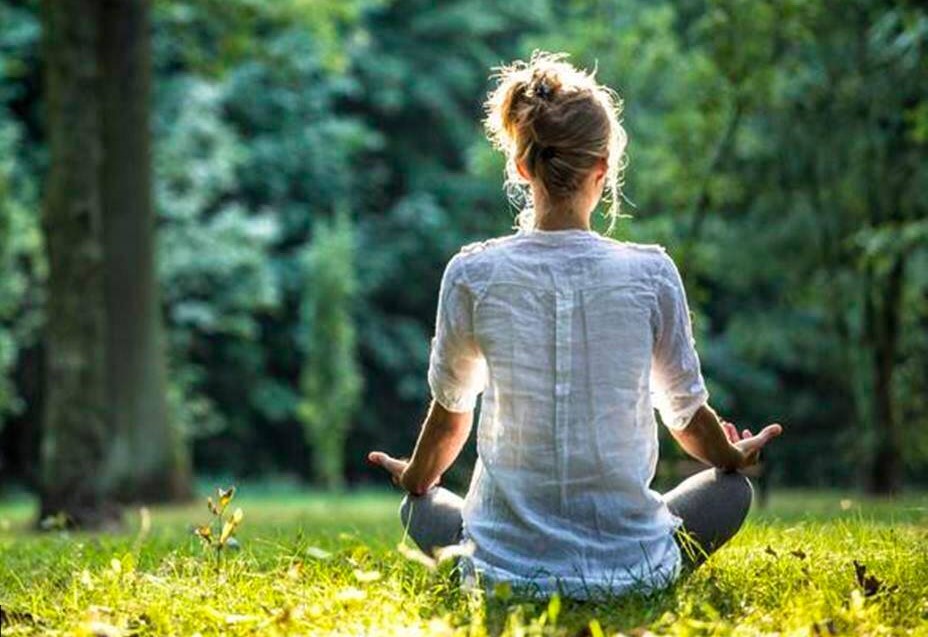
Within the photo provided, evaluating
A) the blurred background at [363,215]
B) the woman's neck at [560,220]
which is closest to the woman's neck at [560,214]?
the woman's neck at [560,220]

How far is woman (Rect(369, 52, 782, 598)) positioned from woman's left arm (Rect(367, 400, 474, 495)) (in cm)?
6

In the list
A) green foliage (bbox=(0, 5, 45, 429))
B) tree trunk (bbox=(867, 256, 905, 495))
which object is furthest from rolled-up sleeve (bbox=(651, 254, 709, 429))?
green foliage (bbox=(0, 5, 45, 429))

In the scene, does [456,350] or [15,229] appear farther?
[15,229]

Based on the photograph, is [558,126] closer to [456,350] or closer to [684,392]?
[456,350]

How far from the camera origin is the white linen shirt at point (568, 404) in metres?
4.02

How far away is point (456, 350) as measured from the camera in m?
4.14

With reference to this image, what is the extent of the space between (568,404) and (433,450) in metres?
0.44

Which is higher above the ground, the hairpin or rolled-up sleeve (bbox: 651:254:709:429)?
the hairpin

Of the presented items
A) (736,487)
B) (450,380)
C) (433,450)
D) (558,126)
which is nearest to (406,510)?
(433,450)

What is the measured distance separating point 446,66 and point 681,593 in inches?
1103

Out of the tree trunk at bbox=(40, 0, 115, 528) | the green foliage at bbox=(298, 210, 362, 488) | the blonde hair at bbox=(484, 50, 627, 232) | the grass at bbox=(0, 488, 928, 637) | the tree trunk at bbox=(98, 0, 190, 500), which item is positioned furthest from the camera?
the green foliage at bbox=(298, 210, 362, 488)

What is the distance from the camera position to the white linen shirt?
13.2 ft

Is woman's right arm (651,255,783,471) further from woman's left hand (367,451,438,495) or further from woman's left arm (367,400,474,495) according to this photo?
woman's left hand (367,451,438,495)

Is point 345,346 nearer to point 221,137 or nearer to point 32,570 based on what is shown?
point 221,137
